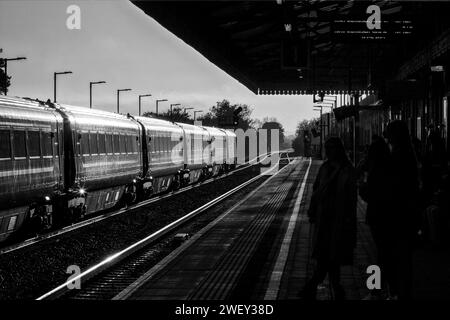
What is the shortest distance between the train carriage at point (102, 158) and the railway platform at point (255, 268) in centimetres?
371

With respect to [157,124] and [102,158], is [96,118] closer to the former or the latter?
[102,158]

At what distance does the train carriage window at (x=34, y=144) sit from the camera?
16.0m

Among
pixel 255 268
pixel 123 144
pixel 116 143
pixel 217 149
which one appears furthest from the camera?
pixel 217 149

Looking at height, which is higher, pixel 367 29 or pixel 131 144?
pixel 367 29

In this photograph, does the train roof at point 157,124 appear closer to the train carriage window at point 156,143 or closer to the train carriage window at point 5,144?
the train carriage window at point 156,143

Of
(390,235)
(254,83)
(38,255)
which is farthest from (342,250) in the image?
(254,83)

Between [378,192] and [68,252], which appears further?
[68,252]

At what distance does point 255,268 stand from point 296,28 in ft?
46.8

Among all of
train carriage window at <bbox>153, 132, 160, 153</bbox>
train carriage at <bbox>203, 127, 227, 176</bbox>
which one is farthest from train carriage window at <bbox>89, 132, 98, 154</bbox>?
train carriage at <bbox>203, 127, 227, 176</bbox>

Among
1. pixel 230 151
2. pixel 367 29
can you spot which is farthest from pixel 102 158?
pixel 230 151

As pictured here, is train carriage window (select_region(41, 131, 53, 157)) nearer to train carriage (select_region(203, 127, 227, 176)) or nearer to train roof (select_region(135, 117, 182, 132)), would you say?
train roof (select_region(135, 117, 182, 132))

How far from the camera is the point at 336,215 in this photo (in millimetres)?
8086

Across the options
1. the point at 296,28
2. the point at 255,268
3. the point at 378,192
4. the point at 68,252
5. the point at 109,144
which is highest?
the point at 296,28
